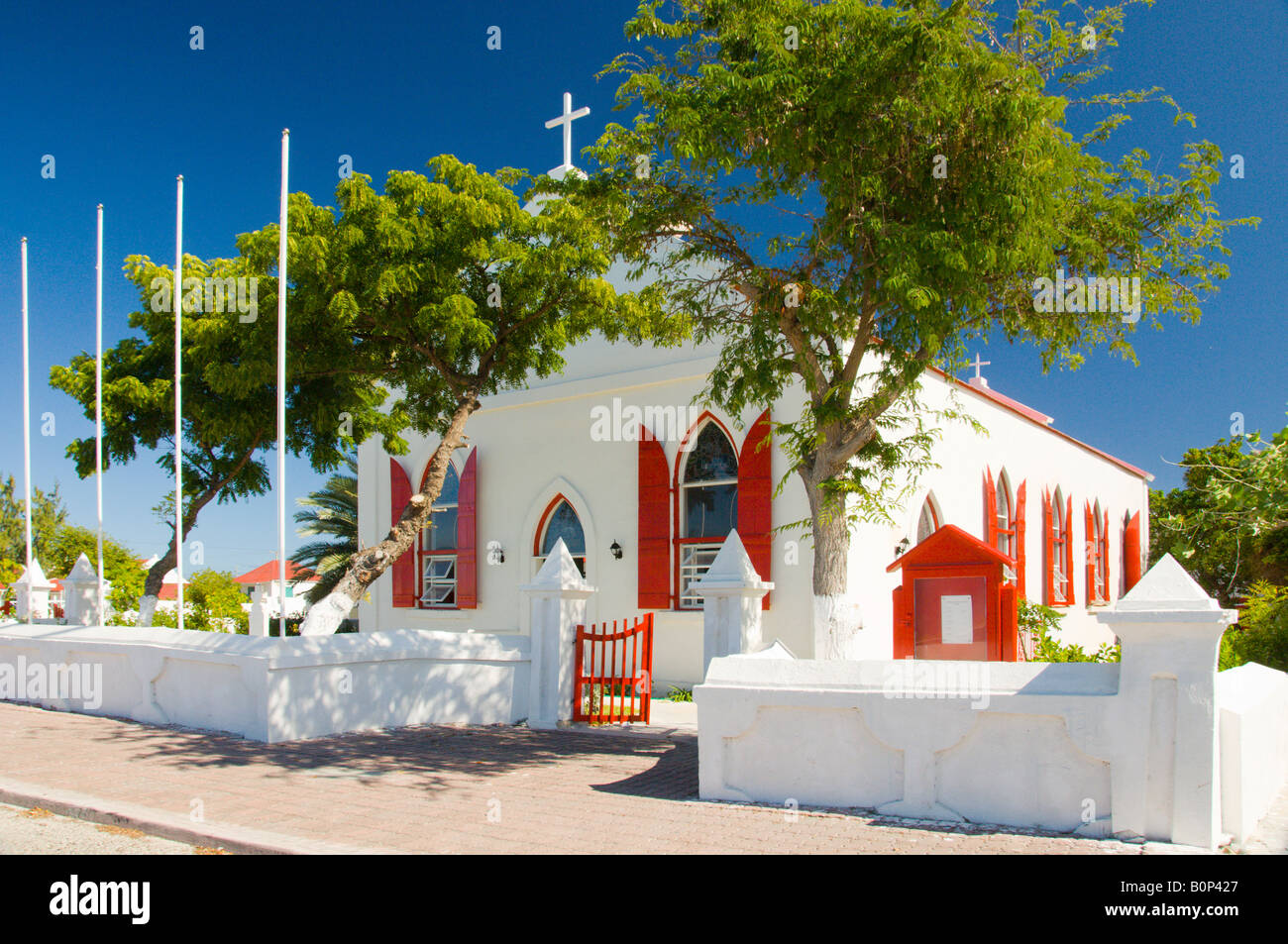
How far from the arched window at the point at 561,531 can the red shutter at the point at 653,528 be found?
1.78m

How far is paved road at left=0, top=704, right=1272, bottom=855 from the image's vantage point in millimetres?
5848

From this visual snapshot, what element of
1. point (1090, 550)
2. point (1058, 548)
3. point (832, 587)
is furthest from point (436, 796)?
point (1090, 550)

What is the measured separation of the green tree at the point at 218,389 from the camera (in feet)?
43.0

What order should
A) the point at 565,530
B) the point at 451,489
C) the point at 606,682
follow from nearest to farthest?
1. the point at 606,682
2. the point at 565,530
3. the point at 451,489

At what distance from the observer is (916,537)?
1533 centimetres

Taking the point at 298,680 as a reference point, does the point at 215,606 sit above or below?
below

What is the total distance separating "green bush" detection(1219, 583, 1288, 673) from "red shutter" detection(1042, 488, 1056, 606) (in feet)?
16.3

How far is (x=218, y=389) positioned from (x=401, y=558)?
614 centimetres

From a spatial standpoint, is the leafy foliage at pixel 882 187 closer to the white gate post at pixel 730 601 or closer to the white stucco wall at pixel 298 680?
the white gate post at pixel 730 601

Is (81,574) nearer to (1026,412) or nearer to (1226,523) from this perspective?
(1026,412)

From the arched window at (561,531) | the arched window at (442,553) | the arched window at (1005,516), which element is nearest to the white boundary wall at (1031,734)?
the arched window at (561,531)

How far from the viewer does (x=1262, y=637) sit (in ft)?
43.4

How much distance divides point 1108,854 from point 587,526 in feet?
37.7
